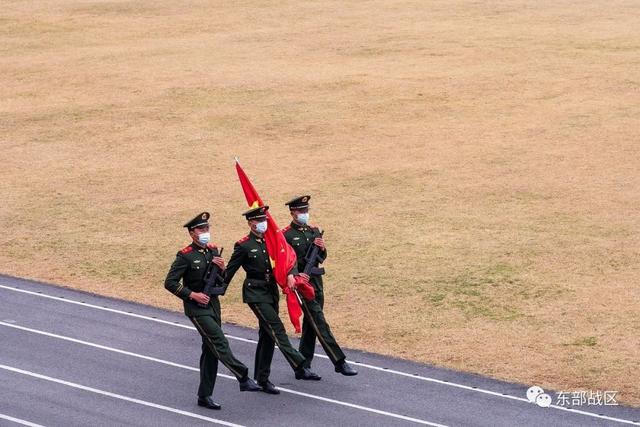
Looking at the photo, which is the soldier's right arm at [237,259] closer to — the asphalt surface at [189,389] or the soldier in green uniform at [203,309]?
the soldier in green uniform at [203,309]

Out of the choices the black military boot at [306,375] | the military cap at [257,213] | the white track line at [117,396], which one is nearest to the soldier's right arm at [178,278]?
the military cap at [257,213]

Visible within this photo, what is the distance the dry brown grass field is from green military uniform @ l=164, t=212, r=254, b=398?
3060 millimetres

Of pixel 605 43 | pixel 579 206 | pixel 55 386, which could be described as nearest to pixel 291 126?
pixel 579 206

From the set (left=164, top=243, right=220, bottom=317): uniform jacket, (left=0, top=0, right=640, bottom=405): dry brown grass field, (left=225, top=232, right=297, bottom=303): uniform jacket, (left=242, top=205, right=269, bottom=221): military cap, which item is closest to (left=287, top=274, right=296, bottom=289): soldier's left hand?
(left=225, top=232, right=297, bottom=303): uniform jacket

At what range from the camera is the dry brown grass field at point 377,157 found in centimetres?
1769

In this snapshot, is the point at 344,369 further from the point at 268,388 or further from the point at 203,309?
the point at 203,309

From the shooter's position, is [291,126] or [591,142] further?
[291,126]

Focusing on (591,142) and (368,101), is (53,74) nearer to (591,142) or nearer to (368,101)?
(368,101)

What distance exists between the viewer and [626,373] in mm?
14867

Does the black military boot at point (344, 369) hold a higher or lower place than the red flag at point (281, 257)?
lower

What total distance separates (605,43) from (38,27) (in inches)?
811

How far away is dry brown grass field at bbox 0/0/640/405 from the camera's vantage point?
17.7 m

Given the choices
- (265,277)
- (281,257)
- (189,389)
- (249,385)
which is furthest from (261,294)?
(189,389)

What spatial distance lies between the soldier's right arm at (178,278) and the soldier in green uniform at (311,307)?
1.57m
